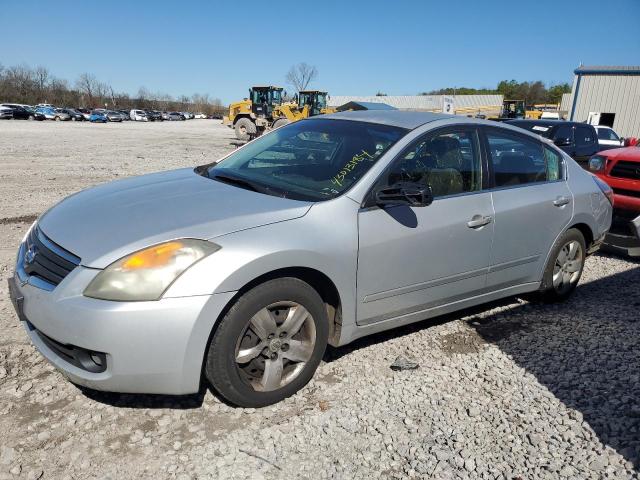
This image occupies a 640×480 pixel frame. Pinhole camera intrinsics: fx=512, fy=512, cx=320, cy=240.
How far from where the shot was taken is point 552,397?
312cm

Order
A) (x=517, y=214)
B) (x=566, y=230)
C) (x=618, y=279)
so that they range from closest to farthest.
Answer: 1. (x=517, y=214)
2. (x=566, y=230)
3. (x=618, y=279)

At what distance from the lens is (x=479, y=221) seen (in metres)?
3.54

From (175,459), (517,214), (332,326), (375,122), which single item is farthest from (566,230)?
(175,459)

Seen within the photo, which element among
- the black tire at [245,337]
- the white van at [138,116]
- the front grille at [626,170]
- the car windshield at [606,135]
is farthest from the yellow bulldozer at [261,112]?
the white van at [138,116]

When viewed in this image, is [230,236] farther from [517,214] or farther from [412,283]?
[517,214]

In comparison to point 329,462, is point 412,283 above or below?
above

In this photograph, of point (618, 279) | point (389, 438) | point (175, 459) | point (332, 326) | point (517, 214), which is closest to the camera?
point (175, 459)

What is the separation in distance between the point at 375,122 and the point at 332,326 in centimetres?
154

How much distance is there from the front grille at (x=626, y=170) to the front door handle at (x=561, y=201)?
8.74ft

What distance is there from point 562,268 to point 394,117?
2.06 meters

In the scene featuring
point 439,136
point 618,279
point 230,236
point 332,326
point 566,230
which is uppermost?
point 439,136

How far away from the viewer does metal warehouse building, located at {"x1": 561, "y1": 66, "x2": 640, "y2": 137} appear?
27.2 m

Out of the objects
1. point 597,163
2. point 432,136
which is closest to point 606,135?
point 597,163

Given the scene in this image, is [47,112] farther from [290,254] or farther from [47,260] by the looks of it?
[290,254]
